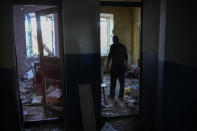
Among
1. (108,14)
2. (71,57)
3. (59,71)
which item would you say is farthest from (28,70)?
(71,57)

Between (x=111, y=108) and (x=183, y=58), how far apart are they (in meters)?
2.09

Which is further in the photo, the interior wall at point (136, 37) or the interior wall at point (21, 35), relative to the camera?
the interior wall at point (136, 37)

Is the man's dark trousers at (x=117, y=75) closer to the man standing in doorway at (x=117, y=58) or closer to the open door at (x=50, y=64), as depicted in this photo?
the man standing in doorway at (x=117, y=58)

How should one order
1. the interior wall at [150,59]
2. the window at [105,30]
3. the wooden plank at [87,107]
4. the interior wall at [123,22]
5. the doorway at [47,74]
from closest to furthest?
the interior wall at [150,59]
the wooden plank at [87,107]
the doorway at [47,74]
the interior wall at [123,22]
the window at [105,30]

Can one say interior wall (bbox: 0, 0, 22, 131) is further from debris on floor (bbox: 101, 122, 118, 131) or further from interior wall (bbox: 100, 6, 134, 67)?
interior wall (bbox: 100, 6, 134, 67)

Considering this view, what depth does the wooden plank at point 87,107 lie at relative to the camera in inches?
130

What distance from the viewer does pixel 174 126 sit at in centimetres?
282

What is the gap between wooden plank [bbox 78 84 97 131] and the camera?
3.29m

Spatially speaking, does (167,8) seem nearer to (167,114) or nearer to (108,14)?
(167,114)

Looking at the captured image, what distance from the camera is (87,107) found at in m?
3.33

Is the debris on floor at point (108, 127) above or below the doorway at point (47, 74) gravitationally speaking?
below

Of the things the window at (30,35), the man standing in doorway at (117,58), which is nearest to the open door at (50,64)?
the man standing in doorway at (117,58)

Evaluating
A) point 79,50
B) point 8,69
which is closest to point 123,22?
point 79,50

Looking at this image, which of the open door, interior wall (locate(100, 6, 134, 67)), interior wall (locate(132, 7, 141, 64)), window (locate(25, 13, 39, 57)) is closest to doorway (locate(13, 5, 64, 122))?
the open door
